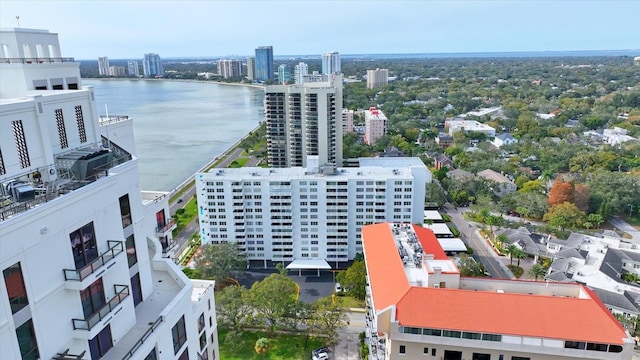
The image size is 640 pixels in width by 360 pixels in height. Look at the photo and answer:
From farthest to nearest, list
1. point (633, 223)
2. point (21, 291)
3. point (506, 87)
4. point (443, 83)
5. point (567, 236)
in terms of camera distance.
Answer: point (443, 83)
point (506, 87)
point (633, 223)
point (567, 236)
point (21, 291)

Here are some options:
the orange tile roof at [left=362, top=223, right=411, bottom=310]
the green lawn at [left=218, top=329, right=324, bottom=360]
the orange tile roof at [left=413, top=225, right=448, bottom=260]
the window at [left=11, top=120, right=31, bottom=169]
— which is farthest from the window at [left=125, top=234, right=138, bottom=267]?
the green lawn at [left=218, top=329, right=324, bottom=360]

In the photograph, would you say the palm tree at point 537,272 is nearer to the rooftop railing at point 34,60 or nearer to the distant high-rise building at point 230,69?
the rooftop railing at point 34,60

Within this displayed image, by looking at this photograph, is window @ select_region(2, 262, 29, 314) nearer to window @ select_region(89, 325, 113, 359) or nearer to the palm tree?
window @ select_region(89, 325, 113, 359)

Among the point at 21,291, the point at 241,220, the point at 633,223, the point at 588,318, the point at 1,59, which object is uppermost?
the point at 1,59

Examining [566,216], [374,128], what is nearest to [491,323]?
[566,216]

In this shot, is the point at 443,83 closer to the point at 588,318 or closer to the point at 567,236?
the point at 567,236

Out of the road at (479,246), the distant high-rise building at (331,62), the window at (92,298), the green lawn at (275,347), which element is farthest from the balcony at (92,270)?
the distant high-rise building at (331,62)

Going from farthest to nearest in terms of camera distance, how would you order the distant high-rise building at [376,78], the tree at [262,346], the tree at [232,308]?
the distant high-rise building at [376,78] < the tree at [232,308] < the tree at [262,346]

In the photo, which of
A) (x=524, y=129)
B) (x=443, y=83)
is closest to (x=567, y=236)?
(x=524, y=129)
